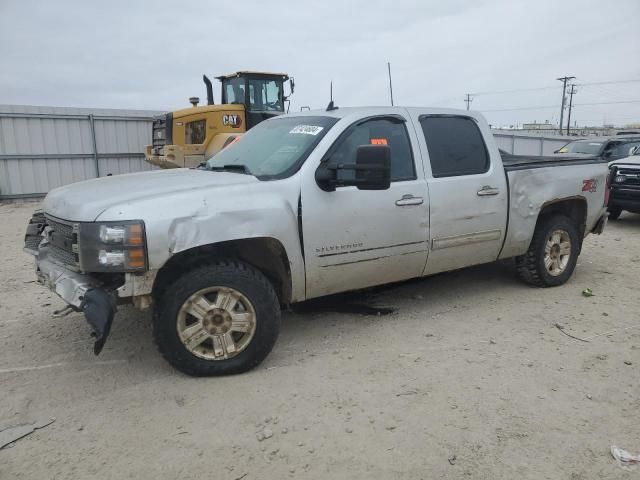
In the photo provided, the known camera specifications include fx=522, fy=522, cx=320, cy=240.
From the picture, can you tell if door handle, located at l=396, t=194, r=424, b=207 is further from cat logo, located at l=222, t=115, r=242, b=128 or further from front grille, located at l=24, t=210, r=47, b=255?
cat logo, located at l=222, t=115, r=242, b=128

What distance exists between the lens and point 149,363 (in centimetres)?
381

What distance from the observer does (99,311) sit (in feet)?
10.1

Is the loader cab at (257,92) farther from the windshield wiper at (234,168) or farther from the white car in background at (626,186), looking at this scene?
the windshield wiper at (234,168)

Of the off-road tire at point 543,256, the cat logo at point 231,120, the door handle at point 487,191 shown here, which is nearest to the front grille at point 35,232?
the door handle at point 487,191

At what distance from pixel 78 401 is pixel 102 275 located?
80 cm

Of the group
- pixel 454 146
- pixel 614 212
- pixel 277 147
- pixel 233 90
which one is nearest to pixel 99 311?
pixel 277 147

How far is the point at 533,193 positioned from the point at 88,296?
4.14 meters

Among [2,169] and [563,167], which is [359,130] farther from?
[2,169]

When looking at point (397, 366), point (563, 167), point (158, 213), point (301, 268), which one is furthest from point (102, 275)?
point (563, 167)

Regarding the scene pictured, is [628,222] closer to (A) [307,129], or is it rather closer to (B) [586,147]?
(B) [586,147]

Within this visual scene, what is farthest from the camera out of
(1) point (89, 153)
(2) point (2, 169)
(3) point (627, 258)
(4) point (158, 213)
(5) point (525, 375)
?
(1) point (89, 153)

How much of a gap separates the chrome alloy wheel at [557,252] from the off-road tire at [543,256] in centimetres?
4

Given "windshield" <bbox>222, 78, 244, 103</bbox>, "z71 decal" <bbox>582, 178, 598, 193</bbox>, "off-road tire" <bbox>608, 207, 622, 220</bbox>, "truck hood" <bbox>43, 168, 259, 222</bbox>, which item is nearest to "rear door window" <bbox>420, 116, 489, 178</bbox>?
"z71 decal" <bbox>582, 178, 598, 193</bbox>

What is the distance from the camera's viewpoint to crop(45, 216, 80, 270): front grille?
335cm
